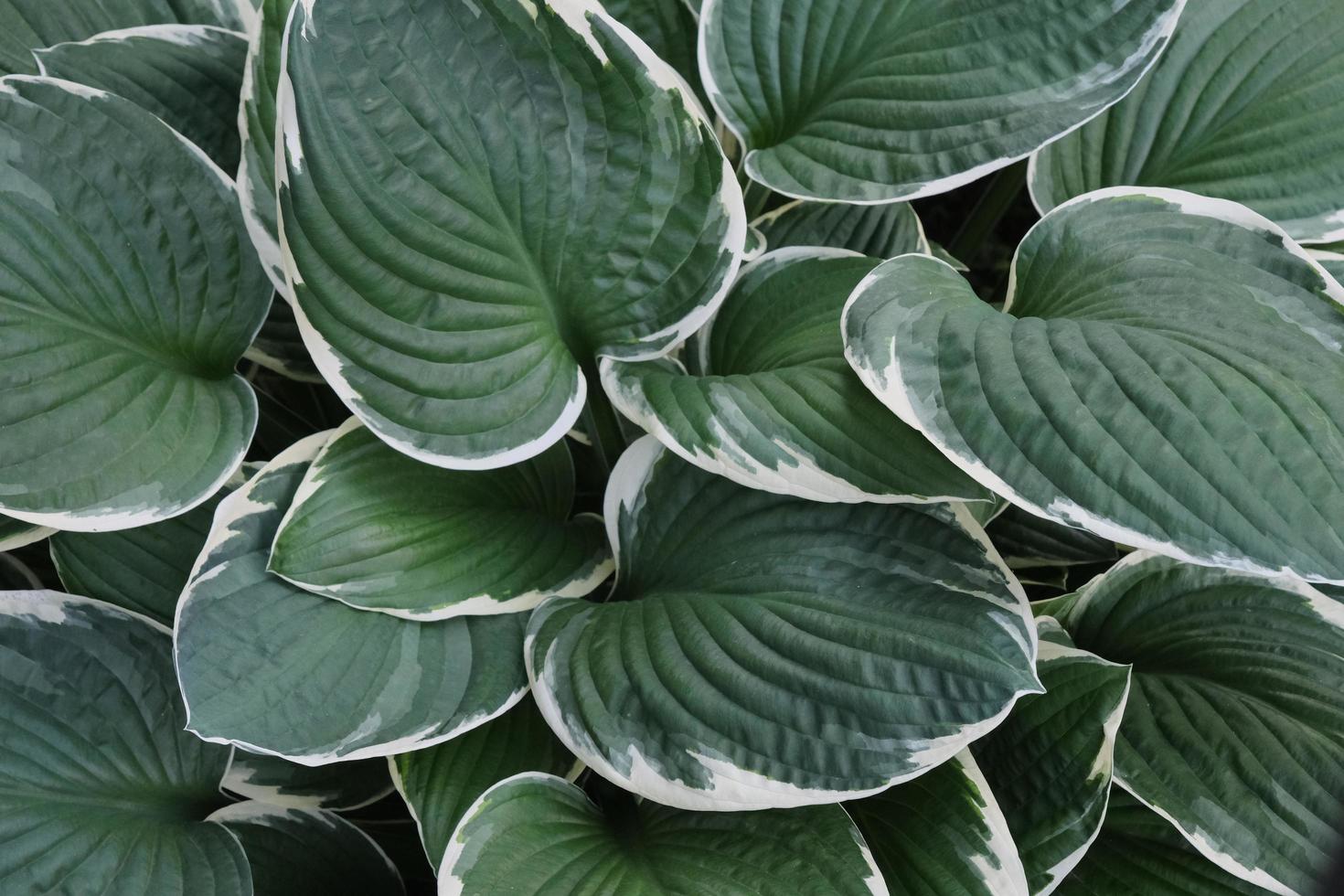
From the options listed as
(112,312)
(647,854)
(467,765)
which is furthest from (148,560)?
(647,854)

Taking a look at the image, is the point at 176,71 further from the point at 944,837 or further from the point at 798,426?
the point at 944,837

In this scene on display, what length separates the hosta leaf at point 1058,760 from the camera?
0.66 meters

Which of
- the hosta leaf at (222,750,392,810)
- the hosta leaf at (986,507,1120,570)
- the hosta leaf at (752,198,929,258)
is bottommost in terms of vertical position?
the hosta leaf at (222,750,392,810)

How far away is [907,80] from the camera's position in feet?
2.57

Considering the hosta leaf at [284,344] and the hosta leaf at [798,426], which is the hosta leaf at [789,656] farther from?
the hosta leaf at [284,344]

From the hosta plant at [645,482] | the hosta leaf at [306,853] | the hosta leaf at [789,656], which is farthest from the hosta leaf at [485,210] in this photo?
the hosta leaf at [306,853]

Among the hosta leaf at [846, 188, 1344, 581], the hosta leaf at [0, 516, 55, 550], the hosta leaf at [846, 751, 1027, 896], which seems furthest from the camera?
the hosta leaf at [0, 516, 55, 550]

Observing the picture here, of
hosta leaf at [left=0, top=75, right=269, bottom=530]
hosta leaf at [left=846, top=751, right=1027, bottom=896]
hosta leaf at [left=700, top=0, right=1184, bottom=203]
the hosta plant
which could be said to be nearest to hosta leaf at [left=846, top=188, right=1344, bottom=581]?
the hosta plant

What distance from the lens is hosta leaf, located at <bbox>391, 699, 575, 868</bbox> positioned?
0.71m

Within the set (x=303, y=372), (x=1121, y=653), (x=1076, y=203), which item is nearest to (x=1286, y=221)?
(x=1076, y=203)

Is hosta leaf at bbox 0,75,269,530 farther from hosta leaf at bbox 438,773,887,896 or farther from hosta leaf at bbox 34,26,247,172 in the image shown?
hosta leaf at bbox 438,773,887,896

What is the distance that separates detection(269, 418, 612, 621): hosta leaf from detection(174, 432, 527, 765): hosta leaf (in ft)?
0.08

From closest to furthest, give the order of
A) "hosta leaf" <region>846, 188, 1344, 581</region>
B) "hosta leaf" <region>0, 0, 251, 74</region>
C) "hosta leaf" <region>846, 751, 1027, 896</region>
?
"hosta leaf" <region>846, 188, 1344, 581</region> < "hosta leaf" <region>846, 751, 1027, 896</region> < "hosta leaf" <region>0, 0, 251, 74</region>

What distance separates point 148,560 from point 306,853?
251mm
